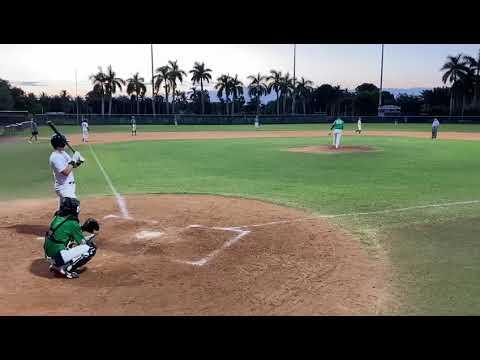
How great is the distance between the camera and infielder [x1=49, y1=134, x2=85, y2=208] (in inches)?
263

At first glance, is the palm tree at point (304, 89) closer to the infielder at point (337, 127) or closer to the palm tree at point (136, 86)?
the palm tree at point (136, 86)

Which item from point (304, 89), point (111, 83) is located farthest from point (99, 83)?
point (304, 89)

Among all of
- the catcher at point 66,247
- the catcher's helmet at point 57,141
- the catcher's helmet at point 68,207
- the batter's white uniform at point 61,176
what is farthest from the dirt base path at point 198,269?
the catcher's helmet at point 57,141

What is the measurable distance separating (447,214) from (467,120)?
63.0m

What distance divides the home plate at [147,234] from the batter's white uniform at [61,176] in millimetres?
1622

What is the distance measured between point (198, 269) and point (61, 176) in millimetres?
2922

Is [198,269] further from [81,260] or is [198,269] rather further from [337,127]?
[337,127]

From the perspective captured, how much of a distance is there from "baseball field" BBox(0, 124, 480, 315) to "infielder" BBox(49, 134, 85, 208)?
127 centimetres

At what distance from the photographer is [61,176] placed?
6836 millimetres

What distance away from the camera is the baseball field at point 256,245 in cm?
523

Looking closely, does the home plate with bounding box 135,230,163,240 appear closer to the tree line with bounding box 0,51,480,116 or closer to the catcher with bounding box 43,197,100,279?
the catcher with bounding box 43,197,100,279

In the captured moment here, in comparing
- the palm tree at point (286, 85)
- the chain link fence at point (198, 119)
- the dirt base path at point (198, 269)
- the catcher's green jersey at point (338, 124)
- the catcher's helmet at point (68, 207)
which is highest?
the palm tree at point (286, 85)
